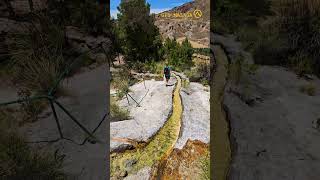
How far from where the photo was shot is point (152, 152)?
7.37 ft

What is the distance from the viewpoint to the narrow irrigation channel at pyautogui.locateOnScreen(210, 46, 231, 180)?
7.07 feet

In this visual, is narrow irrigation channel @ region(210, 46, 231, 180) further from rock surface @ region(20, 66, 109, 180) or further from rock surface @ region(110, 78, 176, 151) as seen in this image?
rock surface @ region(20, 66, 109, 180)

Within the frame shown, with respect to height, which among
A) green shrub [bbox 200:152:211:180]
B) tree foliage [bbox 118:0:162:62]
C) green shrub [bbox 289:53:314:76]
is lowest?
green shrub [bbox 200:152:211:180]

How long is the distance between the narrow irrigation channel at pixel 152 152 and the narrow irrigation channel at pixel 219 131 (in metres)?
0.29

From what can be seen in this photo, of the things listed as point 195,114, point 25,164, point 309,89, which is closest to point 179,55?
point 195,114

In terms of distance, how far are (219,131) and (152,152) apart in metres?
0.63

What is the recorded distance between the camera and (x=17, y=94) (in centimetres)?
298

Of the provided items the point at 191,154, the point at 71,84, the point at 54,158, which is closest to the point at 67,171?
the point at 54,158

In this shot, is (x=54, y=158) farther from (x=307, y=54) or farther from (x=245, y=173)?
(x=307, y=54)

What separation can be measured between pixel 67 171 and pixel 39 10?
323 centimetres

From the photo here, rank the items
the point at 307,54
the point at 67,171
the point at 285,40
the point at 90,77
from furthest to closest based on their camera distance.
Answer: the point at 285,40 < the point at 307,54 < the point at 90,77 < the point at 67,171

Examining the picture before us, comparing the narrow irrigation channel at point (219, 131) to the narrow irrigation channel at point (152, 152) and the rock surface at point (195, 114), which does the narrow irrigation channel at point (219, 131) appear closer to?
the rock surface at point (195, 114)

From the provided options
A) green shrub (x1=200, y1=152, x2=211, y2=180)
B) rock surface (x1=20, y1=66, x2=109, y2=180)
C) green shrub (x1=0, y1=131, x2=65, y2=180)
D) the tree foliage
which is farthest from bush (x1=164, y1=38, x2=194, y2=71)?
green shrub (x1=0, y1=131, x2=65, y2=180)

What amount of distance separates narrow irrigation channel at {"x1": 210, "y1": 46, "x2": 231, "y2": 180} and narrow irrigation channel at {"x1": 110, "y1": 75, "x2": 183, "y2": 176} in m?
0.29
